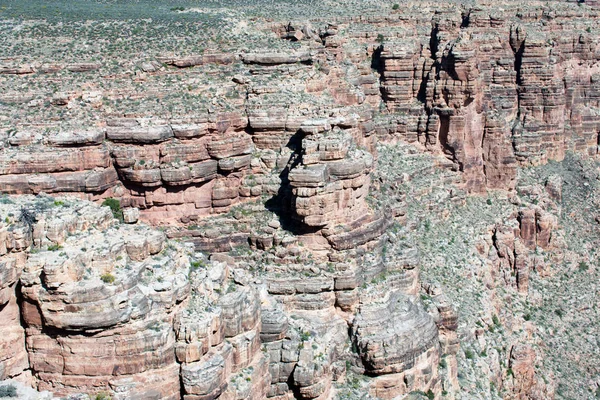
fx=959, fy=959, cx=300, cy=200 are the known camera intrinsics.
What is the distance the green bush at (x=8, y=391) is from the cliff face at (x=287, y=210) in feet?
5.91

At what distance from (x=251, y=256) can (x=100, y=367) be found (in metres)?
13.5

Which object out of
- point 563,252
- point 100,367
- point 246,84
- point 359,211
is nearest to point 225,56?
point 246,84

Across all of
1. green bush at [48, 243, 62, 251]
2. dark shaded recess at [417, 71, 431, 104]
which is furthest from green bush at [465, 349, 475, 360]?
green bush at [48, 243, 62, 251]

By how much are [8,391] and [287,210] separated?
1904 cm

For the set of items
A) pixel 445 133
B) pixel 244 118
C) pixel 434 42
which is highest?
pixel 434 42

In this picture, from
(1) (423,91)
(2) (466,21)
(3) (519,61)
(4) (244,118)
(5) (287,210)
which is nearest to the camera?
(5) (287,210)

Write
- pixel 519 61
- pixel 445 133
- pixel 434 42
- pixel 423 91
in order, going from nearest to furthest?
pixel 445 133, pixel 423 91, pixel 434 42, pixel 519 61

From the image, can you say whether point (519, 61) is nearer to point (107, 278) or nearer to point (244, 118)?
point (244, 118)

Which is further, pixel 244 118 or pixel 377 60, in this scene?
pixel 377 60

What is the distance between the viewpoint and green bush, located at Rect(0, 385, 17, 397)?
32.5 m

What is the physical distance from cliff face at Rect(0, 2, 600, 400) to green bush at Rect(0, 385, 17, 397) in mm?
1800

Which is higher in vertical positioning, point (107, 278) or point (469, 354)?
point (107, 278)

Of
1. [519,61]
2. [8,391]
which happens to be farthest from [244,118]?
[519,61]

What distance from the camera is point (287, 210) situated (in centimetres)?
4812
